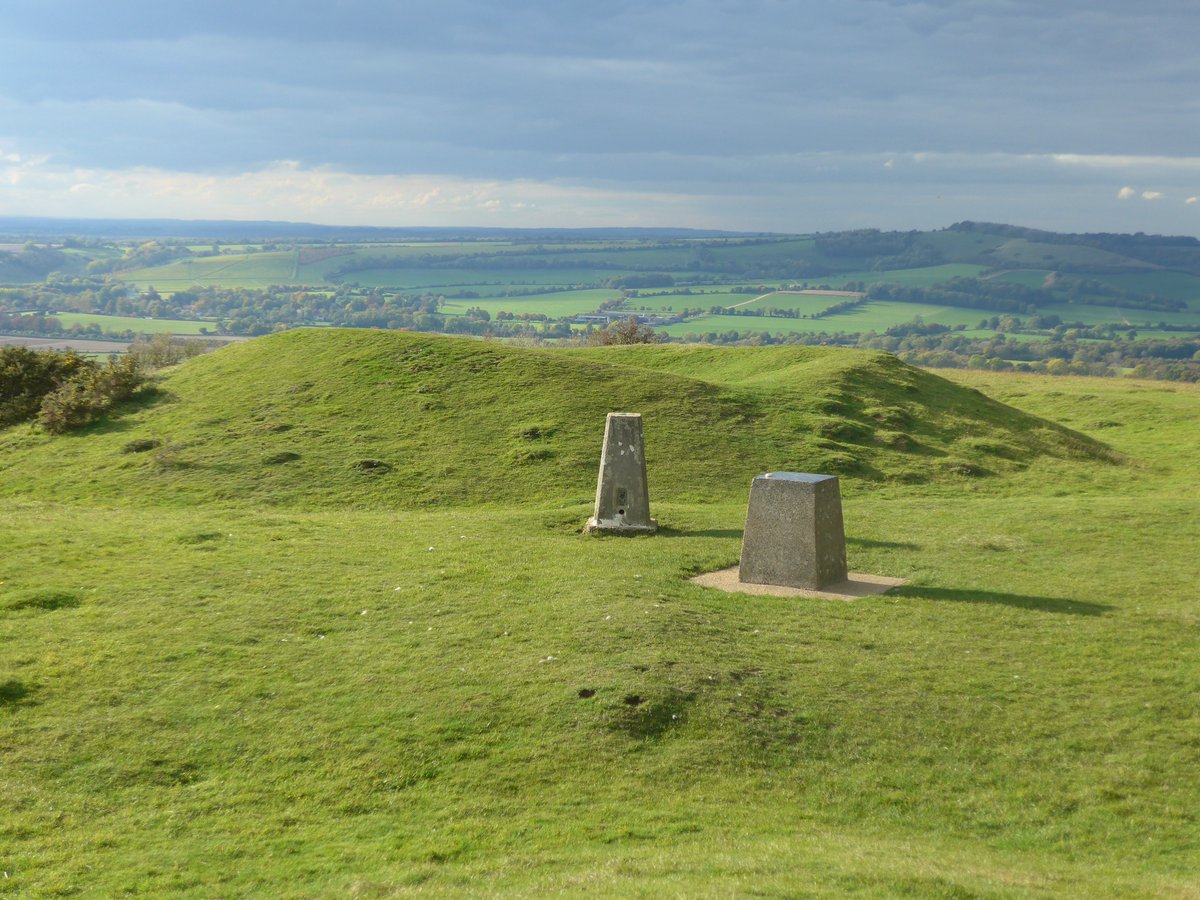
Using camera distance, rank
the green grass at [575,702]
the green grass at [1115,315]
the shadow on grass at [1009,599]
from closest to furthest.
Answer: the green grass at [575,702], the shadow on grass at [1009,599], the green grass at [1115,315]

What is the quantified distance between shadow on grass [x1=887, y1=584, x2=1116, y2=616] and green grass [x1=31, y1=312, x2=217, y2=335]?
4585 inches

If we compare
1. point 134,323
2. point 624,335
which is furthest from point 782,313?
point 624,335

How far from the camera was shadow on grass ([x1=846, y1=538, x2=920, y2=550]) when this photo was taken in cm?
2280

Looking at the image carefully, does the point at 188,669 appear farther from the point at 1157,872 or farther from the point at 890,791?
the point at 1157,872

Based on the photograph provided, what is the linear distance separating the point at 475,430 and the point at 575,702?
864 inches

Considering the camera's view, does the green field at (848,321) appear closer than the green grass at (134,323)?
No

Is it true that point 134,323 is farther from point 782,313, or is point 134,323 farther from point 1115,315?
point 1115,315

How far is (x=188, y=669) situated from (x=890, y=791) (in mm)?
9330

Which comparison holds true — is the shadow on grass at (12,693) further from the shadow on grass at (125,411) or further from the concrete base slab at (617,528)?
the shadow on grass at (125,411)

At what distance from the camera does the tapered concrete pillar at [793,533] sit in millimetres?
19047

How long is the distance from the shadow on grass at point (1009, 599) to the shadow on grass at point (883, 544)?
3314 millimetres

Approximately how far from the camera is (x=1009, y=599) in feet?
60.6

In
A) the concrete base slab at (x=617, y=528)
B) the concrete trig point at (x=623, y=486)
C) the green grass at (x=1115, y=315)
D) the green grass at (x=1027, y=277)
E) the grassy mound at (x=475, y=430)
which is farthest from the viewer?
the green grass at (x=1027, y=277)

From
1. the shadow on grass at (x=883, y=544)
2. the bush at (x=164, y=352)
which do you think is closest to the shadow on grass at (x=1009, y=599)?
the shadow on grass at (x=883, y=544)
